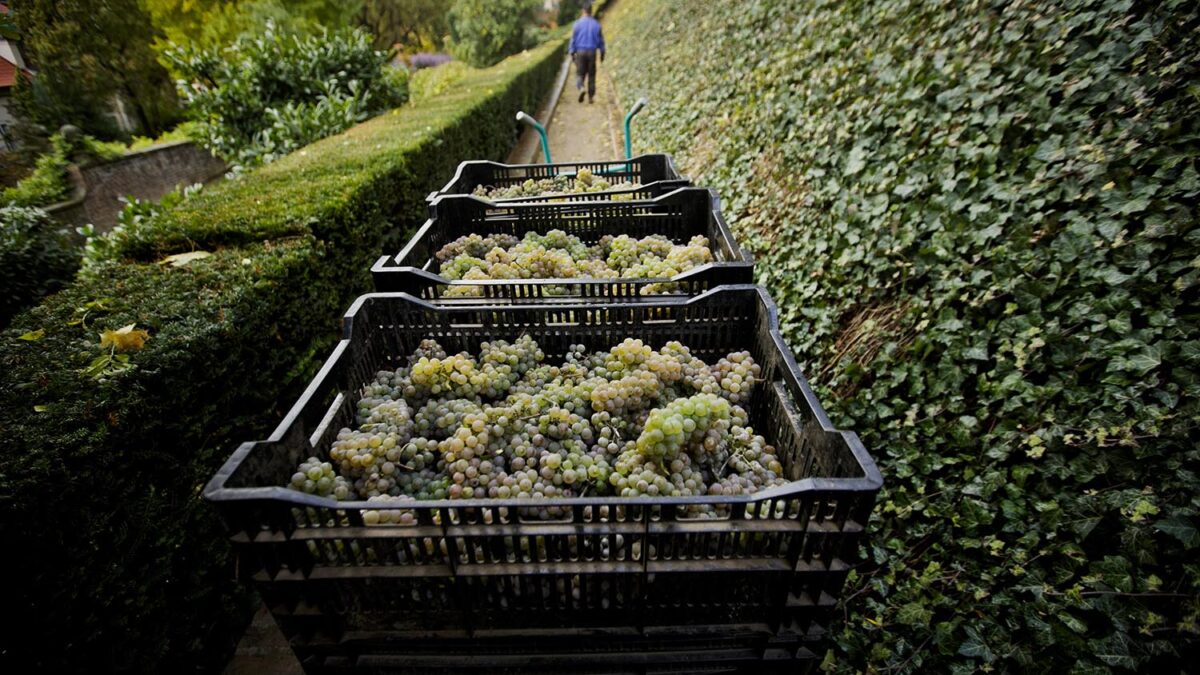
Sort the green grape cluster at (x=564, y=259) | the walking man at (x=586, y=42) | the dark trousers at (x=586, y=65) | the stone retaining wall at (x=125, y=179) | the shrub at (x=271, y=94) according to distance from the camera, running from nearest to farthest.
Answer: the green grape cluster at (x=564, y=259) < the shrub at (x=271, y=94) < the stone retaining wall at (x=125, y=179) < the walking man at (x=586, y=42) < the dark trousers at (x=586, y=65)

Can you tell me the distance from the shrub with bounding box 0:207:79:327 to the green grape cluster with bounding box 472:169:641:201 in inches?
169

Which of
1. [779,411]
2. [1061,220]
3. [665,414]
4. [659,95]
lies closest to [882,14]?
[1061,220]

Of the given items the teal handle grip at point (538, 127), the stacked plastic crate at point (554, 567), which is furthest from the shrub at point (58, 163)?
the stacked plastic crate at point (554, 567)

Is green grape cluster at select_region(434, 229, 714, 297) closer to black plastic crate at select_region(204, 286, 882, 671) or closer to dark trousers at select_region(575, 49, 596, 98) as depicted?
black plastic crate at select_region(204, 286, 882, 671)

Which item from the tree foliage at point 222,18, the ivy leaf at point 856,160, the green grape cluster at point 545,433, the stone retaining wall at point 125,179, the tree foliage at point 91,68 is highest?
the tree foliage at point 222,18

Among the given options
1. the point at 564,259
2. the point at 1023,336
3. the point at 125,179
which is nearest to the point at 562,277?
the point at 564,259

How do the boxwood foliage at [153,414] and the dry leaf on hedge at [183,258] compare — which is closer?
the boxwood foliage at [153,414]

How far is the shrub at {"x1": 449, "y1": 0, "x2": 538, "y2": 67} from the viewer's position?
20.5 m

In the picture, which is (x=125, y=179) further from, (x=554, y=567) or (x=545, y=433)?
(x=554, y=567)

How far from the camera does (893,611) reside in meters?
2.09

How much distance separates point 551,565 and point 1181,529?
190 centimetres

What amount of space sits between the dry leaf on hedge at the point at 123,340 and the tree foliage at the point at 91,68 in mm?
9986

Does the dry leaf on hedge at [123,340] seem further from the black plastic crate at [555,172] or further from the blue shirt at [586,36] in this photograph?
the blue shirt at [586,36]

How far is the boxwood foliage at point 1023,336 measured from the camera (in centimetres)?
163
